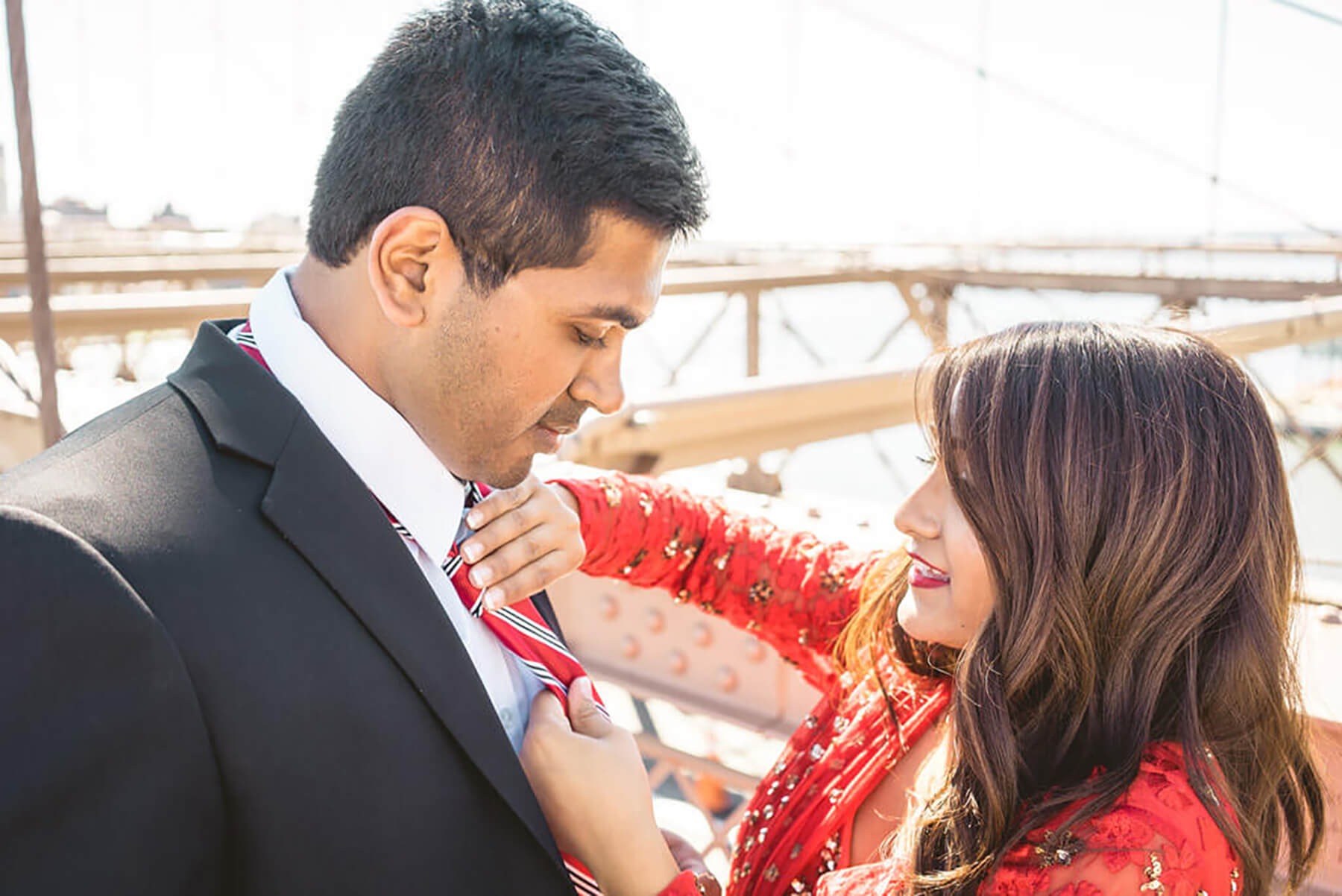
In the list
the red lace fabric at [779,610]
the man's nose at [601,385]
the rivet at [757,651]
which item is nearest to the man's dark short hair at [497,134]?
the man's nose at [601,385]

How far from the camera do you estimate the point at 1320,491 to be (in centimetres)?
1097

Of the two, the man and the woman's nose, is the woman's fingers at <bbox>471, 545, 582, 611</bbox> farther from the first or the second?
the woman's nose

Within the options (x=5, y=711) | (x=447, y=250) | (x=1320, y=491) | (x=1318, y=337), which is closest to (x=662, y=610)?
(x=447, y=250)

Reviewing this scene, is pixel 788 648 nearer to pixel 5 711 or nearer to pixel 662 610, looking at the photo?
pixel 662 610

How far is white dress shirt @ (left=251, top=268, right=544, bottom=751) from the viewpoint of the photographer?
1178 millimetres

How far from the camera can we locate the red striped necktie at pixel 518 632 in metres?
1.23

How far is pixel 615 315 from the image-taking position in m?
1.24

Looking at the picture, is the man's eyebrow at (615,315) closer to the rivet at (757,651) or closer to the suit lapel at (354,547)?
the suit lapel at (354,547)

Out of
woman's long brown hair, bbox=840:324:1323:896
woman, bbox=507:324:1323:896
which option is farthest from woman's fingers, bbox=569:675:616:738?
woman's long brown hair, bbox=840:324:1323:896

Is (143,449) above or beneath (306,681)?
above

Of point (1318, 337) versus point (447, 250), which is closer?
point (447, 250)

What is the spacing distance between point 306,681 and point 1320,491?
1181 centimetres

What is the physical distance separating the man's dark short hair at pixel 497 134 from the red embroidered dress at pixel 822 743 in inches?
25.7

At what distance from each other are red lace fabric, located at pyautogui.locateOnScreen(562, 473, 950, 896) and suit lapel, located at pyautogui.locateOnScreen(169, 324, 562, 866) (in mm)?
523
